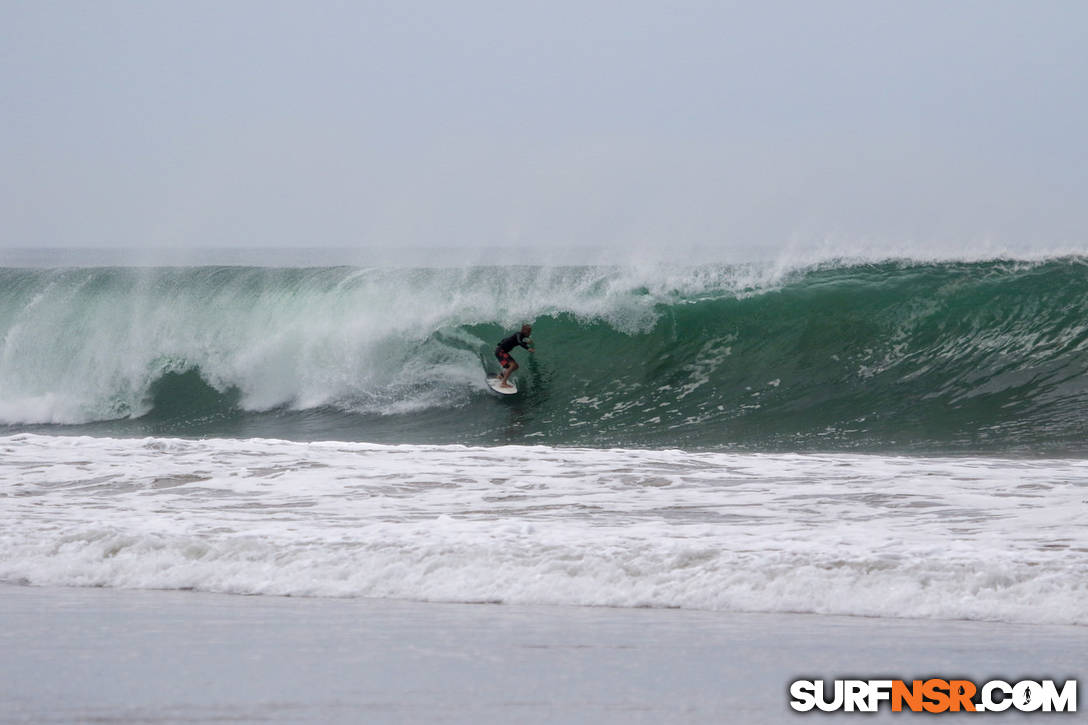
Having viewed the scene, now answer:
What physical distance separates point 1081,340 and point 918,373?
83.8 inches

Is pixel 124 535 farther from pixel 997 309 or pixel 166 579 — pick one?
pixel 997 309

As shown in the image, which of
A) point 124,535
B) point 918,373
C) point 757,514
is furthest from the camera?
point 918,373

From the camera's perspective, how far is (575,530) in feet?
18.4

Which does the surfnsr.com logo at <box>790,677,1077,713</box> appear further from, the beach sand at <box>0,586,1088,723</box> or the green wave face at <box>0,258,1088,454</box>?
the green wave face at <box>0,258,1088,454</box>

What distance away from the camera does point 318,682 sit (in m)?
3.38

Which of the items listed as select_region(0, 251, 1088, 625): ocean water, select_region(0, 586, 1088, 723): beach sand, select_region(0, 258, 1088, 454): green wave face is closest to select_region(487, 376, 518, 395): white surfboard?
select_region(0, 258, 1088, 454): green wave face

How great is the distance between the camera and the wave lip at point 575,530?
4613 mm

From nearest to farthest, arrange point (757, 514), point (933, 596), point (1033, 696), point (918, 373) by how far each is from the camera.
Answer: point (1033, 696)
point (933, 596)
point (757, 514)
point (918, 373)

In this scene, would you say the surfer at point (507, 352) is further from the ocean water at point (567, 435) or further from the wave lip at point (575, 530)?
the wave lip at point (575, 530)

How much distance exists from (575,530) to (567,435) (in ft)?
17.5

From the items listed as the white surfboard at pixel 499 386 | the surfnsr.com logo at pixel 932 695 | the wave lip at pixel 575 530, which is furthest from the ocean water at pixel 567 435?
the surfnsr.com logo at pixel 932 695

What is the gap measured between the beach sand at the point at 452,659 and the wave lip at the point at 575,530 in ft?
0.74

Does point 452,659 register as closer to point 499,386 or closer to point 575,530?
point 575,530

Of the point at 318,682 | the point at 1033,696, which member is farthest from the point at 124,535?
Answer: the point at 1033,696
